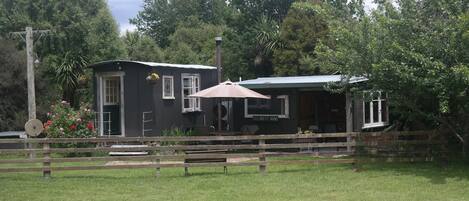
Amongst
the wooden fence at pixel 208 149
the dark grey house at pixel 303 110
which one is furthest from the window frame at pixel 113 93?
Answer: the wooden fence at pixel 208 149

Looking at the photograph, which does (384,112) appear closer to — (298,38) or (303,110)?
(303,110)

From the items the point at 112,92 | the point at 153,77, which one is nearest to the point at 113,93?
the point at 112,92

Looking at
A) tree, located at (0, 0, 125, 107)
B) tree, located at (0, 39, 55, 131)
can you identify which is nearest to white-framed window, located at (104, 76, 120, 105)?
tree, located at (0, 39, 55, 131)

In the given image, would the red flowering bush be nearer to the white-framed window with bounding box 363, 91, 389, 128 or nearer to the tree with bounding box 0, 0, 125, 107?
the white-framed window with bounding box 363, 91, 389, 128

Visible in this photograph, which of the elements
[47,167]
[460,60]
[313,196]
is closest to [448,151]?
[460,60]

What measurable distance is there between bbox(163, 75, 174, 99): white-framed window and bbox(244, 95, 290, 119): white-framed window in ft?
7.80

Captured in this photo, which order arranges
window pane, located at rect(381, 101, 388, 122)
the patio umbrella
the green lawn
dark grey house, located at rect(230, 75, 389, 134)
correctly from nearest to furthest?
the green lawn → the patio umbrella → dark grey house, located at rect(230, 75, 389, 134) → window pane, located at rect(381, 101, 388, 122)

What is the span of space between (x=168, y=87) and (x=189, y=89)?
1015 mm

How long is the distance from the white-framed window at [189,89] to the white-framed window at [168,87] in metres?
0.54

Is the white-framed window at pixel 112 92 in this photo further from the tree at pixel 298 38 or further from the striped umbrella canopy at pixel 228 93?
the tree at pixel 298 38

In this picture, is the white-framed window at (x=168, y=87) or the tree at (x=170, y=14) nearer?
the white-framed window at (x=168, y=87)

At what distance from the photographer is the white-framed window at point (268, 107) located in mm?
18641

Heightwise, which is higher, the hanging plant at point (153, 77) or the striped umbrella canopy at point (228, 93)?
the hanging plant at point (153, 77)

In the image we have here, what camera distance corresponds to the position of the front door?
64.4ft
